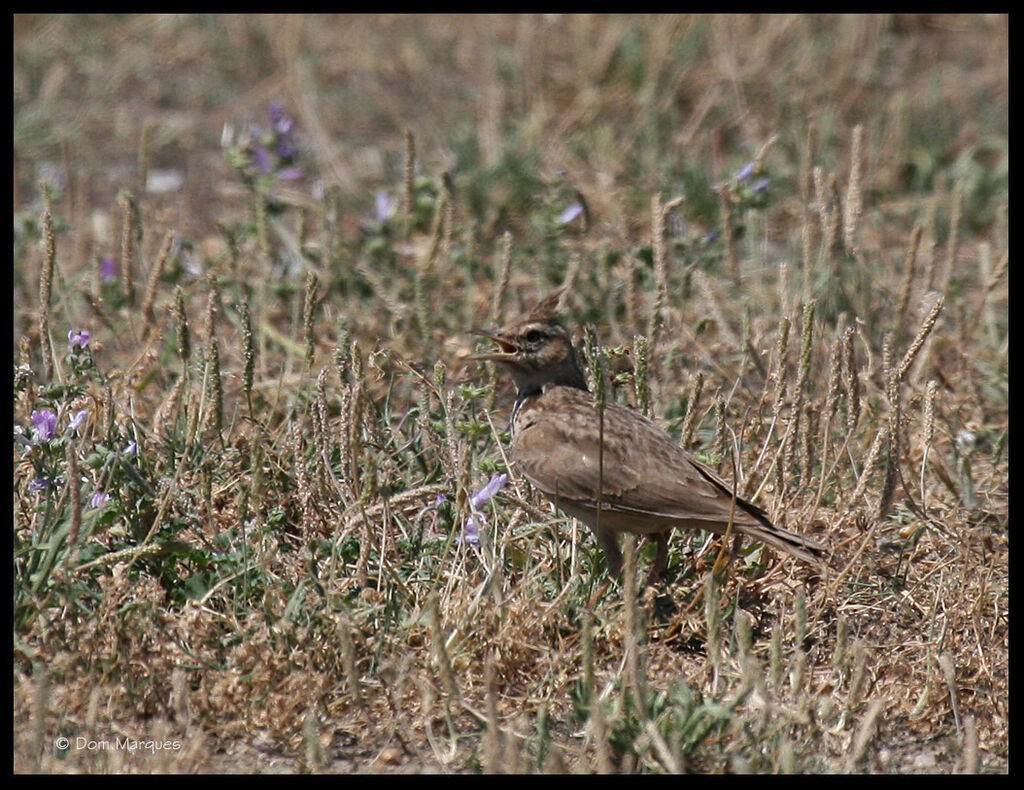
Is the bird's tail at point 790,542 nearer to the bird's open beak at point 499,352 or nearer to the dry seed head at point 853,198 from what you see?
the bird's open beak at point 499,352

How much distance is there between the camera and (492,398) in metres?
4.77

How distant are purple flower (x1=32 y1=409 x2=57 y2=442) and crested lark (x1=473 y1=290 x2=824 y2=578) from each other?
146cm

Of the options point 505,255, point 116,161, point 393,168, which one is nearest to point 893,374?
point 505,255

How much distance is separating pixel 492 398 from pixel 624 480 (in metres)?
0.61

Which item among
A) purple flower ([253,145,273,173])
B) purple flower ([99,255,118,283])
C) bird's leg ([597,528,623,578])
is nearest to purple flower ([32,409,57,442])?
Result: bird's leg ([597,528,623,578])

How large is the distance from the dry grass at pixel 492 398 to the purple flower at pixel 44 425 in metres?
0.05

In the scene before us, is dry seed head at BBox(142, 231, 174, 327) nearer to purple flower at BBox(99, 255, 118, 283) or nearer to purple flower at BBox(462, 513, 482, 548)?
purple flower at BBox(99, 255, 118, 283)

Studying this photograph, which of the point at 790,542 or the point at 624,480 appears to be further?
the point at 624,480

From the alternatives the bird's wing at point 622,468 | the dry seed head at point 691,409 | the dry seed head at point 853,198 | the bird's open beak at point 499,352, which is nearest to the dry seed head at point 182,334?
A: the bird's open beak at point 499,352

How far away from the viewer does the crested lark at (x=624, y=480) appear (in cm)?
427

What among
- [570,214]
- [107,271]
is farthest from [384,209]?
[107,271]

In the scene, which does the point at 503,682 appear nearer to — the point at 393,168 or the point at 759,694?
the point at 759,694

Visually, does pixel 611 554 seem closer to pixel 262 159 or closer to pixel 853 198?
pixel 853 198

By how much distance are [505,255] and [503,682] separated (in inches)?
68.2
